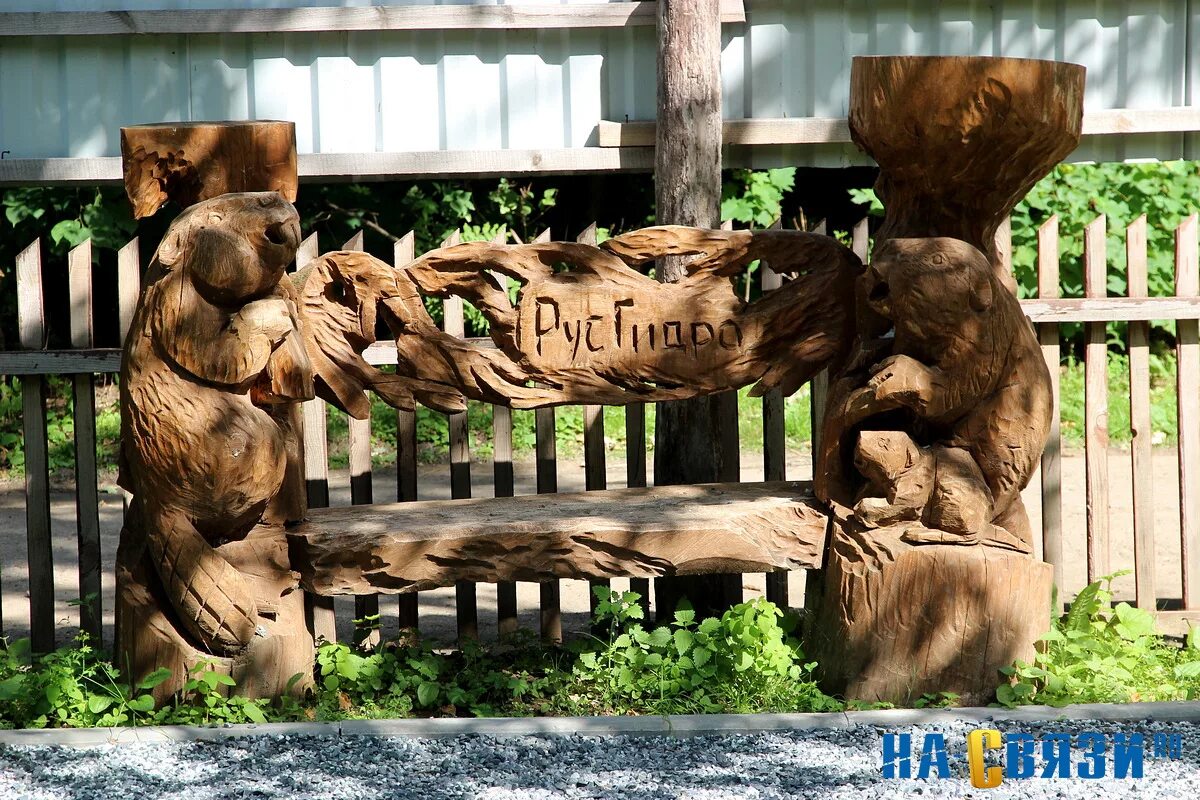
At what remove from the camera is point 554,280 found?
14.1 ft

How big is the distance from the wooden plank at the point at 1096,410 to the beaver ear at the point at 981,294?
1.08 m

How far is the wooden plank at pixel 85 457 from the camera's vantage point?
464cm

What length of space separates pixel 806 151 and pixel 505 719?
269cm

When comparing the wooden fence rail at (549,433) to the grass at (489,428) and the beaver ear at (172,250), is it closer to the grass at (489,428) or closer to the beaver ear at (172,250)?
the beaver ear at (172,250)

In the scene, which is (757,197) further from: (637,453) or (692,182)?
(637,453)

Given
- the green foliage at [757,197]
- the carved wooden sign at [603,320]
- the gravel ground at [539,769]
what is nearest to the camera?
the gravel ground at [539,769]

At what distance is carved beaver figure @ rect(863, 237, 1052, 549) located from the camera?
12.9ft

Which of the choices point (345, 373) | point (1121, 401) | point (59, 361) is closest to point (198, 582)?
point (345, 373)

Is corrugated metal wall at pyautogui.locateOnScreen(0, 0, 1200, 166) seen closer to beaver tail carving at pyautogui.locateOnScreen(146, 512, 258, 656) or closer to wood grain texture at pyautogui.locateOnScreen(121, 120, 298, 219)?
wood grain texture at pyautogui.locateOnScreen(121, 120, 298, 219)

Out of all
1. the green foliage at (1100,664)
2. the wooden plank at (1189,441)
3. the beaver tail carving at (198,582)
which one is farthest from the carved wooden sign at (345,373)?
the wooden plank at (1189,441)

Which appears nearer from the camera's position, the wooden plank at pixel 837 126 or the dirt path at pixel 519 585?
the wooden plank at pixel 837 126

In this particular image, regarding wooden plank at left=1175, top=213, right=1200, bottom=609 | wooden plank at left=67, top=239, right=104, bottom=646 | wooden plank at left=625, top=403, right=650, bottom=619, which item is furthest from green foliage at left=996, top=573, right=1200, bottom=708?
wooden plank at left=67, top=239, right=104, bottom=646

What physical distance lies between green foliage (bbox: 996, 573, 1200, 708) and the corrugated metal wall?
2068 millimetres

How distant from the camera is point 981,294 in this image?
3934 mm
